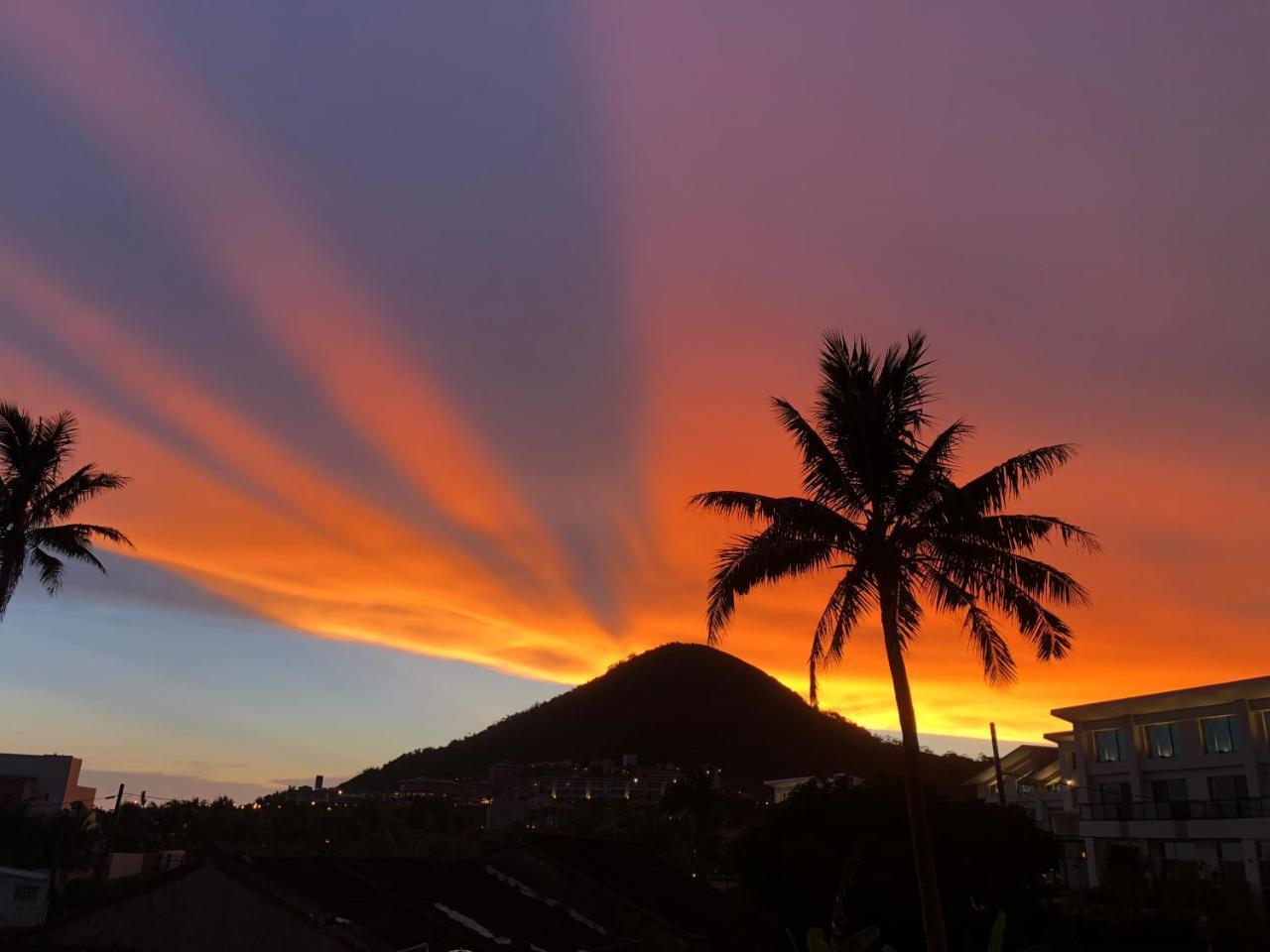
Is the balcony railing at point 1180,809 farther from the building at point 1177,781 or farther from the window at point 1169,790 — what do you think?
the window at point 1169,790

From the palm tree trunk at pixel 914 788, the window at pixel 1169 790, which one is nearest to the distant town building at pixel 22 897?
the palm tree trunk at pixel 914 788

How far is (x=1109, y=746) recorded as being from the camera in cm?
6266

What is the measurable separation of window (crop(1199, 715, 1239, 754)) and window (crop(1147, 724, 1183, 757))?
5.53ft

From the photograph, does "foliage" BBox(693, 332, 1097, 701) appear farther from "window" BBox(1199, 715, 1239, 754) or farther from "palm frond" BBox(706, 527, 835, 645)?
"window" BBox(1199, 715, 1239, 754)

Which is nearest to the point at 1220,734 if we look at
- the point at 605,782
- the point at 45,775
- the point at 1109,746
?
the point at 1109,746

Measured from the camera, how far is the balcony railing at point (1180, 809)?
51000 millimetres

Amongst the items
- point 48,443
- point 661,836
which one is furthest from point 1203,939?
point 661,836

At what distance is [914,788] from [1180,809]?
159 feet

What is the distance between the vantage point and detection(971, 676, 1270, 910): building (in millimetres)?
51250

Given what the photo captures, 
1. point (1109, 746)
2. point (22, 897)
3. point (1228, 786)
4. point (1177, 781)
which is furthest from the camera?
point (1109, 746)

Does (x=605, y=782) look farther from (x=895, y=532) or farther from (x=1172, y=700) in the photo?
(x=895, y=532)

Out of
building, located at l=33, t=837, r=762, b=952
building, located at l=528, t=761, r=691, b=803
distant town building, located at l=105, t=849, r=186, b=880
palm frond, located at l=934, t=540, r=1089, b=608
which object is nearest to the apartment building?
building, located at l=33, t=837, r=762, b=952

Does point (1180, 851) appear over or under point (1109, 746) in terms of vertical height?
under

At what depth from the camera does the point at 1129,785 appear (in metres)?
60.1
